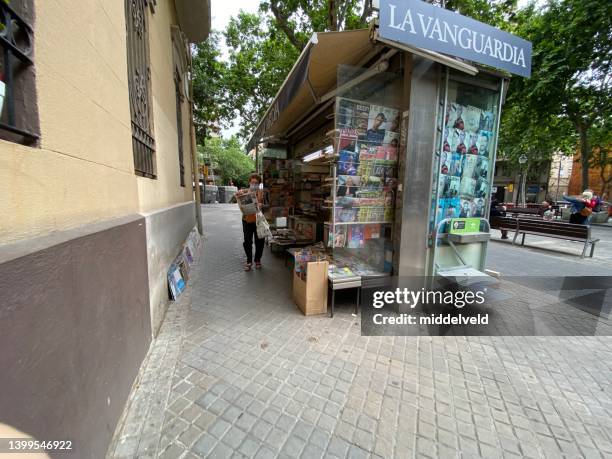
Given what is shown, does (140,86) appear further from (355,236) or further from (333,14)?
(333,14)

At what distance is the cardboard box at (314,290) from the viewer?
3115 millimetres

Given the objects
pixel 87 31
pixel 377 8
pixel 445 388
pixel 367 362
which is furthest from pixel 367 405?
pixel 377 8

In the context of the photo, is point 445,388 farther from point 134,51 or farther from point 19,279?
point 134,51

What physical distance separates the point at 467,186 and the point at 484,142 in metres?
0.63

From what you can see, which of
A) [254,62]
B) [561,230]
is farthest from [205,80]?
[561,230]

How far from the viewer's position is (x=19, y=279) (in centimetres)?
88

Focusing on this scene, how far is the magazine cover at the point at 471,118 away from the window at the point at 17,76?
3873mm

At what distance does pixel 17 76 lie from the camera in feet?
Answer: 3.37

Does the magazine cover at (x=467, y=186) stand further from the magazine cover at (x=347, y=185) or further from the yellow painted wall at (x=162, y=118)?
the yellow painted wall at (x=162, y=118)

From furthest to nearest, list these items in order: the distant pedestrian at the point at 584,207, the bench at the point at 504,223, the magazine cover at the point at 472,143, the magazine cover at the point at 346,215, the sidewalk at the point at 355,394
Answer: the bench at the point at 504,223 → the distant pedestrian at the point at 584,207 → the magazine cover at the point at 472,143 → the magazine cover at the point at 346,215 → the sidewalk at the point at 355,394

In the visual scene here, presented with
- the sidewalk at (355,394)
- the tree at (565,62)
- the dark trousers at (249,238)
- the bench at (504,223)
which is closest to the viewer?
the sidewalk at (355,394)

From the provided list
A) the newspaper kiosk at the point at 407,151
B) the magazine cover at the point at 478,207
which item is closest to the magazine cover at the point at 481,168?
the newspaper kiosk at the point at 407,151

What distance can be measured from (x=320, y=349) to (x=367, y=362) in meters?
0.45

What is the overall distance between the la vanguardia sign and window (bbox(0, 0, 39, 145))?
239 centimetres
